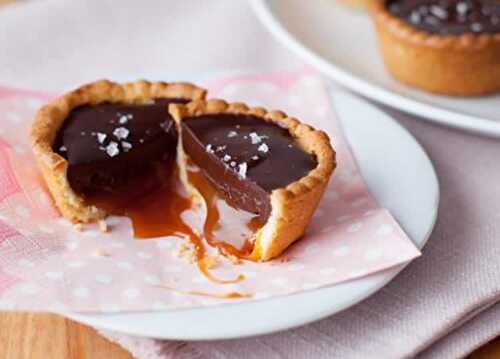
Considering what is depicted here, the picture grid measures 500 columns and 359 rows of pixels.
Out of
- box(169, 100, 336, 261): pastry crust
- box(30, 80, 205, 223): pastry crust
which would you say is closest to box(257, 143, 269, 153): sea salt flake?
box(169, 100, 336, 261): pastry crust

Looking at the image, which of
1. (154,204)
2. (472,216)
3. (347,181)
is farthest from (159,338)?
(472,216)

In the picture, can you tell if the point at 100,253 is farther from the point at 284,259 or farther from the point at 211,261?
the point at 284,259

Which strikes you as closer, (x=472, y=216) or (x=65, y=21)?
(x=472, y=216)

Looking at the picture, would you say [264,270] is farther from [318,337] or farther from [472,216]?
[472,216]

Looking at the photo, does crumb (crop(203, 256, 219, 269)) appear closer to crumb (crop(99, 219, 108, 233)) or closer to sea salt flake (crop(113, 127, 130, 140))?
crumb (crop(99, 219, 108, 233))

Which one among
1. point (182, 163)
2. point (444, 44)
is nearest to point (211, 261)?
point (182, 163)

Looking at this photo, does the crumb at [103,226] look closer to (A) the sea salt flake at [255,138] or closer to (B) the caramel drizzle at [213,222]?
(B) the caramel drizzle at [213,222]
